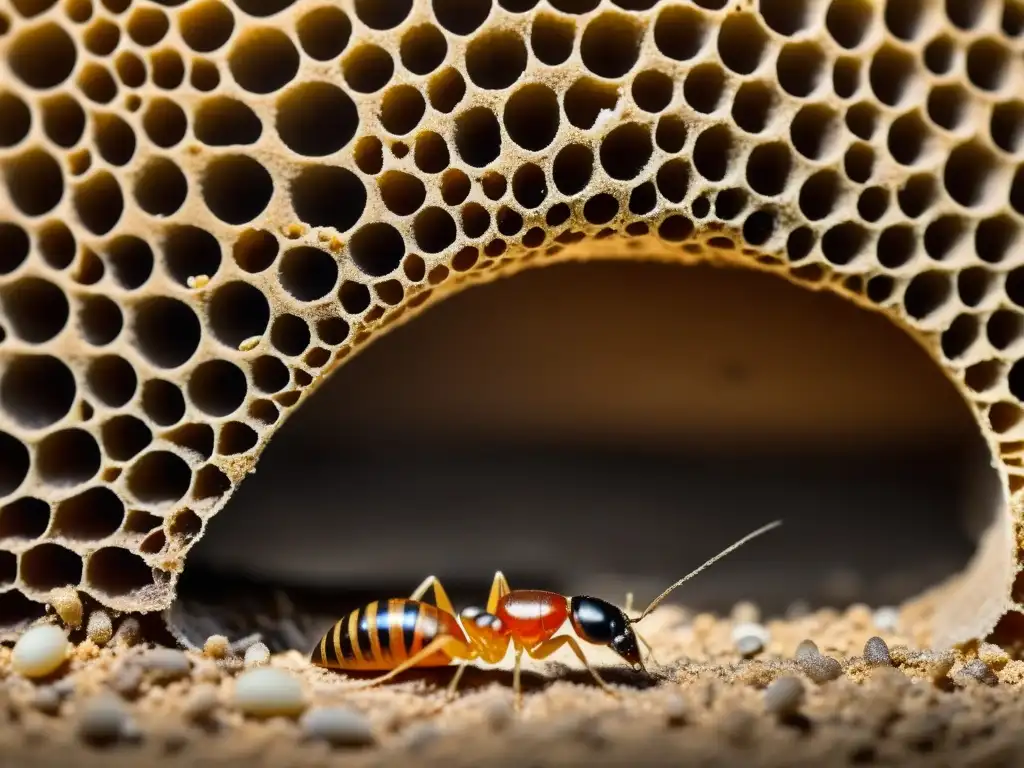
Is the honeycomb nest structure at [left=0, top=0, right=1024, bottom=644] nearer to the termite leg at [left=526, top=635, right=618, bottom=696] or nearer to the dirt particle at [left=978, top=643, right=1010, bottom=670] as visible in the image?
the dirt particle at [left=978, top=643, right=1010, bottom=670]

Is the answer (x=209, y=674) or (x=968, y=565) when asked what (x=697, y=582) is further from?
(x=209, y=674)

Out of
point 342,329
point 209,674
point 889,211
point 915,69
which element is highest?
point 915,69

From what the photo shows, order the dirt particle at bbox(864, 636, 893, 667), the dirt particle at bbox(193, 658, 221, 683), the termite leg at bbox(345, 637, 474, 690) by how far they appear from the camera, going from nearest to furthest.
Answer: the dirt particle at bbox(193, 658, 221, 683), the termite leg at bbox(345, 637, 474, 690), the dirt particle at bbox(864, 636, 893, 667)

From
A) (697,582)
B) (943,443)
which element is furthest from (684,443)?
(943,443)

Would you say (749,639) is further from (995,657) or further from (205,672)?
(205,672)

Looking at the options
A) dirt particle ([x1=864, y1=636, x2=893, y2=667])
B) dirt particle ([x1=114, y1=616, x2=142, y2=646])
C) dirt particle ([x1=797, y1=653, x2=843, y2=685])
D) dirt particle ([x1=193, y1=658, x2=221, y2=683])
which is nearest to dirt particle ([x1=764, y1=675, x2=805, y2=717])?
dirt particle ([x1=797, y1=653, x2=843, y2=685])

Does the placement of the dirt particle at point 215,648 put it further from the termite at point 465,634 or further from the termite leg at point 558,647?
the termite leg at point 558,647

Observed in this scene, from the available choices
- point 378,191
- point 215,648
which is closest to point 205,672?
point 215,648
